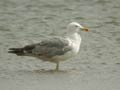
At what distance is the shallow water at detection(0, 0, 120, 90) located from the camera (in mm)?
10984

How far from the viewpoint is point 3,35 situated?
48.0ft

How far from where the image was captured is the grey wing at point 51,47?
12242 millimetres

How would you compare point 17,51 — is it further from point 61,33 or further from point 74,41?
point 61,33

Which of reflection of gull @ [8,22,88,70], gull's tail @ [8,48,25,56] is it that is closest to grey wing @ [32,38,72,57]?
reflection of gull @ [8,22,88,70]

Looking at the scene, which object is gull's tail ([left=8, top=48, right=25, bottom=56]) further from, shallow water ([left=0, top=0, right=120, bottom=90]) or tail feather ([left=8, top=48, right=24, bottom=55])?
shallow water ([left=0, top=0, right=120, bottom=90])

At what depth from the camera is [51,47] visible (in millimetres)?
12344

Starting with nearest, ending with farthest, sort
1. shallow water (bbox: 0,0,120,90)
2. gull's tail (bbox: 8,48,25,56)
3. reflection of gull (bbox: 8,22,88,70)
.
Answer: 1. shallow water (bbox: 0,0,120,90)
2. reflection of gull (bbox: 8,22,88,70)
3. gull's tail (bbox: 8,48,25,56)

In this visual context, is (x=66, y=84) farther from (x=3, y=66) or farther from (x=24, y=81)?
(x=3, y=66)

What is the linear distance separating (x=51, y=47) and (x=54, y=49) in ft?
0.25

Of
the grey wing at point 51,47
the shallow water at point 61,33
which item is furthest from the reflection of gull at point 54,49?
the shallow water at point 61,33

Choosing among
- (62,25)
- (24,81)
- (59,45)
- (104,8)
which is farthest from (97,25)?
(24,81)

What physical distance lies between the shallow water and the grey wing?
0.26m

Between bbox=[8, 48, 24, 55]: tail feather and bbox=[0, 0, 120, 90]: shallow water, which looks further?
bbox=[8, 48, 24, 55]: tail feather

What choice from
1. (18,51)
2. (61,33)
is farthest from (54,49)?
(61,33)
